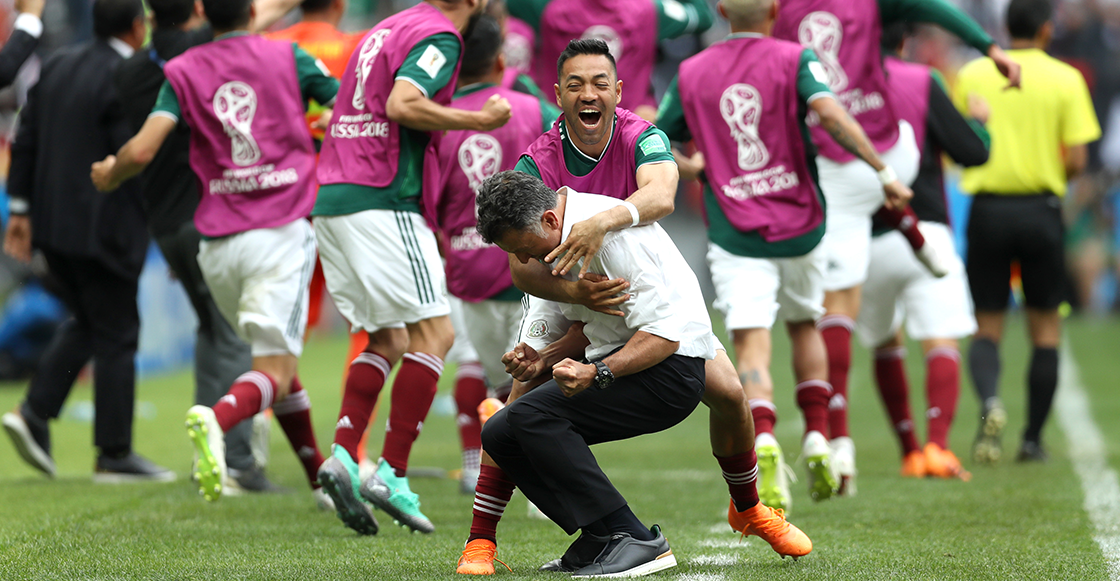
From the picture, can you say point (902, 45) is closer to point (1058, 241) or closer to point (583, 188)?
point (1058, 241)

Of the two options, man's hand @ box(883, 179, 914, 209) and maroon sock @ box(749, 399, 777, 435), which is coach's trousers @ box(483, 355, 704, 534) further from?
man's hand @ box(883, 179, 914, 209)

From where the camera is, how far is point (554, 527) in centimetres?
535

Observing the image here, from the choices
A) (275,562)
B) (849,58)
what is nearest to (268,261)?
(275,562)

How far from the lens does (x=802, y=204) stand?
5781 mm

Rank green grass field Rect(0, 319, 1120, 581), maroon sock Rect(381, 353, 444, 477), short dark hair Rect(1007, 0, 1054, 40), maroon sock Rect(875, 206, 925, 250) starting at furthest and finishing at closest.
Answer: short dark hair Rect(1007, 0, 1054, 40) < maroon sock Rect(875, 206, 925, 250) < maroon sock Rect(381, 353, 444, 477) < green grass field Rect(0, 319, 1120, 581)

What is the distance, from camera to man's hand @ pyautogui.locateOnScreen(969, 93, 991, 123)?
25.0 feet

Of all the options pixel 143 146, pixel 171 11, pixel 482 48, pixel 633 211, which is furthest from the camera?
pixel 171 11

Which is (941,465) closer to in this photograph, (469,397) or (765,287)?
(765,287)

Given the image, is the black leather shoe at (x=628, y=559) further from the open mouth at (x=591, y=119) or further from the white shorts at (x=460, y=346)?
the white shorts at (x=460, y=346)

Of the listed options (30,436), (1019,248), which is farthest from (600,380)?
(1019,248)

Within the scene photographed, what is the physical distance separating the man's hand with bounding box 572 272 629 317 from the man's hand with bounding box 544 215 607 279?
49 millimetres

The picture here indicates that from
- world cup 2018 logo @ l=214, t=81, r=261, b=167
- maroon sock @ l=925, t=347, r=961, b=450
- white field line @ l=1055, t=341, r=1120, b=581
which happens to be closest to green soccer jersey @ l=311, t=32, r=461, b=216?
world cup 2018 logo @ l=214, t=81, r=261, b=167

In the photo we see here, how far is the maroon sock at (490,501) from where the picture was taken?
4.24 m

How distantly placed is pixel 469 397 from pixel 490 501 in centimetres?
267
